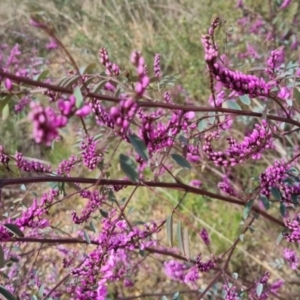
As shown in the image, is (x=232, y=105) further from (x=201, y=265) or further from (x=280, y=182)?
(x=201, y=265)

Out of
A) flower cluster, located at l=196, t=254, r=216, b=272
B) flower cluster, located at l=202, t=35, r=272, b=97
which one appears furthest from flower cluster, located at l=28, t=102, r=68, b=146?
flower cluster, located at l=196, t=254, r=216, b=272

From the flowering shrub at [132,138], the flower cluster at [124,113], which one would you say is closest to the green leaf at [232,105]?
the flowering shrub at [132,138]

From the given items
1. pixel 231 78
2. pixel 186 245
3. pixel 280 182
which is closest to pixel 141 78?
pixel 231 78

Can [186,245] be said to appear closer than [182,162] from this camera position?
No

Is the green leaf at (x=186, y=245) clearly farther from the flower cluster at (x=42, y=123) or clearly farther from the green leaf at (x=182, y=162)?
the flower cluster at (x=42, y=123)

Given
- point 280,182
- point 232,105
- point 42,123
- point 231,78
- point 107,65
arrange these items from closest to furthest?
point 42,123 < point 231,78 < point 107,65 < point 232,105 < point 280,182

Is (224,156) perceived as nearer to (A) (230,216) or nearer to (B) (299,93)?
(B) (299,93)

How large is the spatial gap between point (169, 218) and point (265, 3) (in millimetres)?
2602

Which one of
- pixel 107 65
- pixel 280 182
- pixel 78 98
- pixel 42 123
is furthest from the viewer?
pixel 280 182

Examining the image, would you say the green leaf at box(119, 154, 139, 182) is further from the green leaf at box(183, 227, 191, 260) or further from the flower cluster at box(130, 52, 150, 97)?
the green leaf at box(183, 227, 191, 260)

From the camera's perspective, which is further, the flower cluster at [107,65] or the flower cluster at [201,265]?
the flower cluster at [201,265]

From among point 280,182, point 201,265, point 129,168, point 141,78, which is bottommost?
point 201,265

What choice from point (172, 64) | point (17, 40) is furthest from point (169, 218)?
point (17, 40)

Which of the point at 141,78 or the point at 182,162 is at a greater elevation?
the point at 141,78
